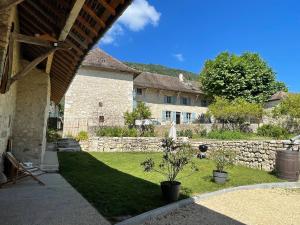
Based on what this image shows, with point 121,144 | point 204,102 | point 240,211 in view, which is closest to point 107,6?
point 240,211

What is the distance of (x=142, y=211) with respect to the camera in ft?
17.1

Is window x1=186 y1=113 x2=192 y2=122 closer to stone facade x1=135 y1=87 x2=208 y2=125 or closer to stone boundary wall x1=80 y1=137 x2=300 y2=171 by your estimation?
stone facade x1=135 y1=87 x2=208 y2=125

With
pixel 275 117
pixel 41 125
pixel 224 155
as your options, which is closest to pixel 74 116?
pixel 41 125

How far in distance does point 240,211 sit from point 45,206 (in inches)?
152

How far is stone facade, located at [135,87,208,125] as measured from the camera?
31180 millimetres

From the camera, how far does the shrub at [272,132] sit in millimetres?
23016

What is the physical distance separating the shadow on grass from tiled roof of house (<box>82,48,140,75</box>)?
1681 centimetres

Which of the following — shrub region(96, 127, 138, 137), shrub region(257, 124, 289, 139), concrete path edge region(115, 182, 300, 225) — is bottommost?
concrete path edge region(115, 182, 300, 225)

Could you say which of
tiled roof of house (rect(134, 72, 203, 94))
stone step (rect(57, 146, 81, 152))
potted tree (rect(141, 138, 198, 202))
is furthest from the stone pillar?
tiled roof of house (rect(134, 72, 203, 94))

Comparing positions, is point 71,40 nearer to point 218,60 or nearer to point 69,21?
point 69,21

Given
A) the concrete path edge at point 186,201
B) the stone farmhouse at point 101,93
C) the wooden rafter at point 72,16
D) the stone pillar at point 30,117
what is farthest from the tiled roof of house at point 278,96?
the wooden rafter at point 72,16

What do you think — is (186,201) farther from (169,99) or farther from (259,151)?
(169,99)

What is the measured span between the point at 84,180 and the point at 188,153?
9.86 feet

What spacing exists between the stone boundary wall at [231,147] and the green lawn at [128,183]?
0.81m
